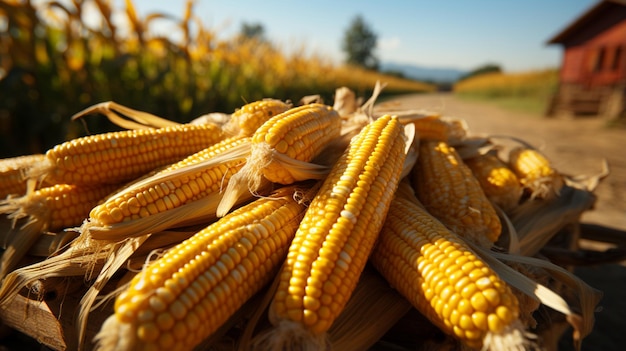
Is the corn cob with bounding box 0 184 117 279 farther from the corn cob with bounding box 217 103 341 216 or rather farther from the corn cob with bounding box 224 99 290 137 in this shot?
the corn cob with bounding box 217 103 341 216

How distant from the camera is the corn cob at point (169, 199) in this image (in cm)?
116

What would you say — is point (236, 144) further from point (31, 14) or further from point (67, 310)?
point (31, 14)

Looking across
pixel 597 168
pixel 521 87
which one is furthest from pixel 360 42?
pixel 597 168

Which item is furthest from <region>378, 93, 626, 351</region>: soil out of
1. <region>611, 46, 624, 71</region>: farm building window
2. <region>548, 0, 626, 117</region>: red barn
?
<region>611, 46, 624, 71</region>: farm building window

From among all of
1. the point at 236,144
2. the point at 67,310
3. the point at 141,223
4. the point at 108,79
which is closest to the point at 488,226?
the point at 236,144

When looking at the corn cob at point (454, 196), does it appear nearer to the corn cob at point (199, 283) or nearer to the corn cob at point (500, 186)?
the corn cob at point (500, 186)

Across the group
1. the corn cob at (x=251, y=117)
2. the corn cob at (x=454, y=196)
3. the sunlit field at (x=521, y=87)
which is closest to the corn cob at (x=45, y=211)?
the corn cob at (x=251, y=117)

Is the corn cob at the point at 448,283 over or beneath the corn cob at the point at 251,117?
beneath

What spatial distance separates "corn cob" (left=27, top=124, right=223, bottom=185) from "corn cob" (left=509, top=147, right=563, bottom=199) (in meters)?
1.73

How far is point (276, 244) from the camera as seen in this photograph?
1139mm

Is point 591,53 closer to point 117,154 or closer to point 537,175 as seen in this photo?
point 537,175

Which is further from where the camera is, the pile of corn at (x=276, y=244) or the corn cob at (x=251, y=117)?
the corn cob at (x=251, y=117)

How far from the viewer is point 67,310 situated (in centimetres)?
124

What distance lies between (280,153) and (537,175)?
157 centimetres
